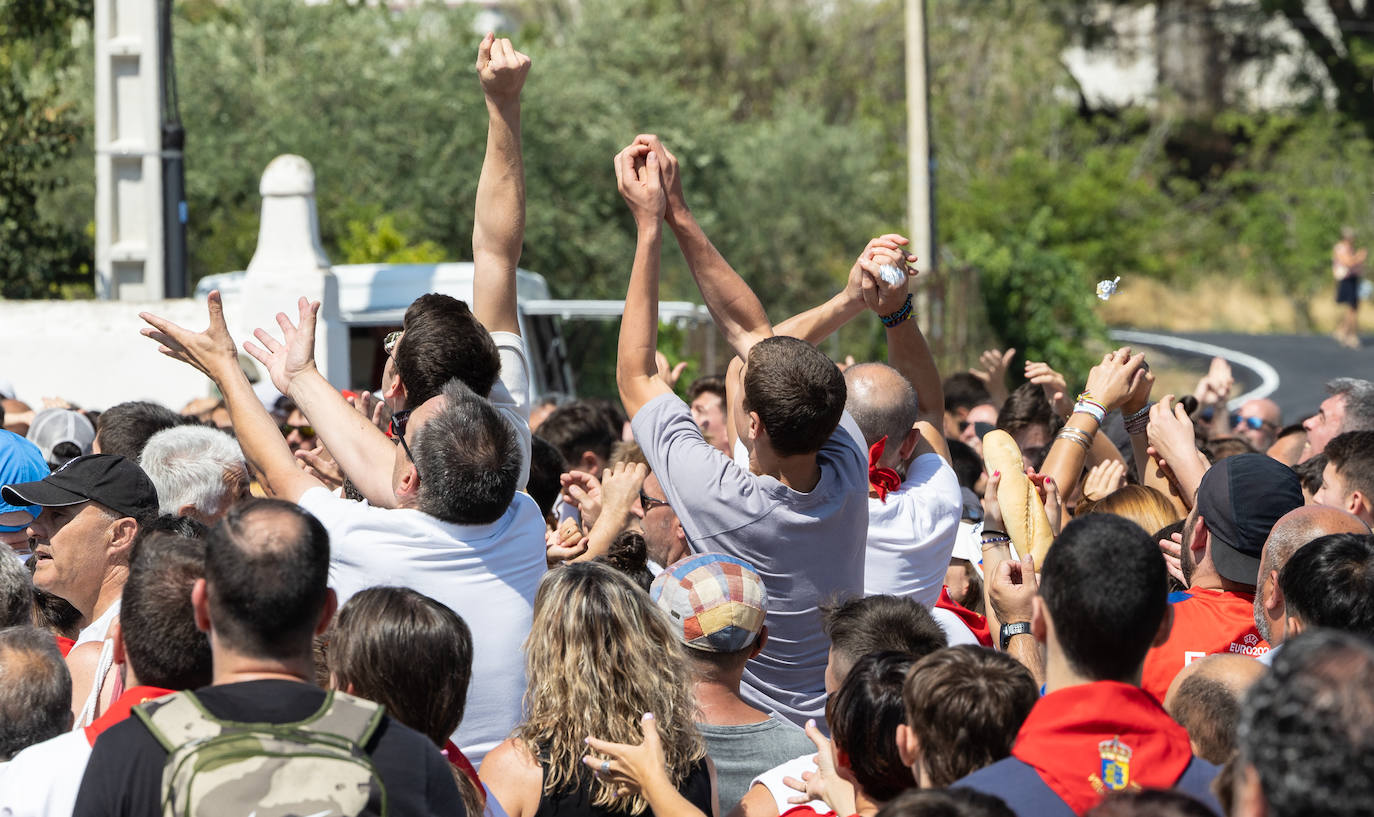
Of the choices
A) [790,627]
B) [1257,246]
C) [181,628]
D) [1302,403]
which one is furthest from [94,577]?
[1257,246]

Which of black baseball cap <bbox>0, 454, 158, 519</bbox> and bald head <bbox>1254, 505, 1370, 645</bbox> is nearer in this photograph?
bald head <bbox>1254, 505, 1370, 645</bbox>

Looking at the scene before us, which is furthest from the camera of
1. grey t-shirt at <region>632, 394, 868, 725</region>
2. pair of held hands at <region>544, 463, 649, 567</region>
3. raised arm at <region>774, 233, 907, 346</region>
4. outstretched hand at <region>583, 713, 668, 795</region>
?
raised arm at <region>774, 233, 907, 346</region>

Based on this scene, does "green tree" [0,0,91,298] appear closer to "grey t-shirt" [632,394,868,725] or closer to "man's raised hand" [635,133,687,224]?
"man's raised hand" [635,133,687,224]

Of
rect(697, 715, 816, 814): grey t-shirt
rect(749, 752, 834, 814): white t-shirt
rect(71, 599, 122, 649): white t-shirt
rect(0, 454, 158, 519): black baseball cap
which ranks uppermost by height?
rect(0, 454, 158, 519): black baseball cap

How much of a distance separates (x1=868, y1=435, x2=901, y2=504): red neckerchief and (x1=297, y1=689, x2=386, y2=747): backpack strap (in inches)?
84.6

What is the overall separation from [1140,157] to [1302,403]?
19327 mm

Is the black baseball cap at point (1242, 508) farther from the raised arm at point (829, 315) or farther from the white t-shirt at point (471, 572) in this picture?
the white t-shirt at point (471, 572)

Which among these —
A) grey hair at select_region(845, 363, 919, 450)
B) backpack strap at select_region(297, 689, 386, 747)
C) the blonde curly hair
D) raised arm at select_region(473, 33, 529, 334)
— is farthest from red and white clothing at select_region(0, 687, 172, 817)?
grey hair at select_region(845, 363, 919, 450)

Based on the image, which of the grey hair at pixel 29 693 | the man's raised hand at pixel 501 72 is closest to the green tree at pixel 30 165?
the man's raised hand at pixel 501 72

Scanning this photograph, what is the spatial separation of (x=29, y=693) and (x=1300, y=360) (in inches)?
928

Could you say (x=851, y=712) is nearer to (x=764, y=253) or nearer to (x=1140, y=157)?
(x=764, y=253)

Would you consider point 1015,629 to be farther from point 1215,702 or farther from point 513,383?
point 513,383

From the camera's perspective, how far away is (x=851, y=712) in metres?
3.03

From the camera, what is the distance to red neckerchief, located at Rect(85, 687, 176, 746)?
276 cm
